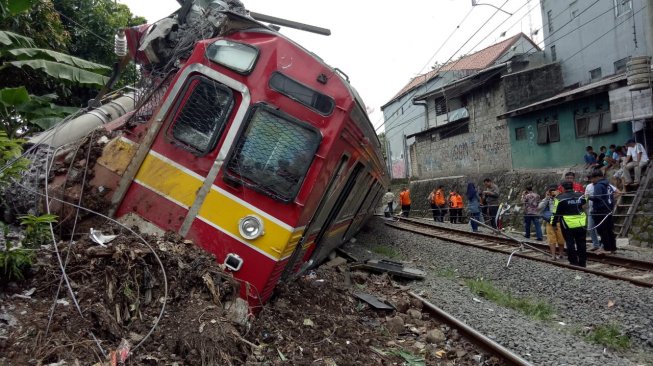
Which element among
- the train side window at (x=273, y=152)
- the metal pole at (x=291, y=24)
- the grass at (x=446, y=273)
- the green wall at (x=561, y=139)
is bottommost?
the grass at (x=446, y=273)

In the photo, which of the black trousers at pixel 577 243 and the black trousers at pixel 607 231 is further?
the black trousers at pixel 607 231

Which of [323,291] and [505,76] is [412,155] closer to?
[505,76]

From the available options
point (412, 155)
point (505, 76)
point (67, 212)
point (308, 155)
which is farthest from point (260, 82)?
point (412, 155)

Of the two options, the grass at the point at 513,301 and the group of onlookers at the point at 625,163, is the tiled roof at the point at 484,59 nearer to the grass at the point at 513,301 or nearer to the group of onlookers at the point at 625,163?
the group of onlookers at the point at 625,163

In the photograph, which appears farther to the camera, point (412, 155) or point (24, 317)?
point (412, 155)

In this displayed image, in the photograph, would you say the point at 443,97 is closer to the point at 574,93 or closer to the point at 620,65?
the point at 620,65

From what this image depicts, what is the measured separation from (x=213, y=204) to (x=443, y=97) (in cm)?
2995

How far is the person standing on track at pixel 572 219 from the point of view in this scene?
8750mm

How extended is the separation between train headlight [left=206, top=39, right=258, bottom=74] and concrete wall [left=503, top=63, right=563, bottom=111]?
23179 millimetres

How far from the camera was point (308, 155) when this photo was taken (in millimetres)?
4488

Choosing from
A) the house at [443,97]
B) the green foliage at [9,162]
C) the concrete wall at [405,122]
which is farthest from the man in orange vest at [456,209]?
the green foliage at [9,162]

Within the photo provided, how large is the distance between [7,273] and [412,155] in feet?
115

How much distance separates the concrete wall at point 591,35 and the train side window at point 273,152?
18.7m

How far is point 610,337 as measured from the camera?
18.4 ft
